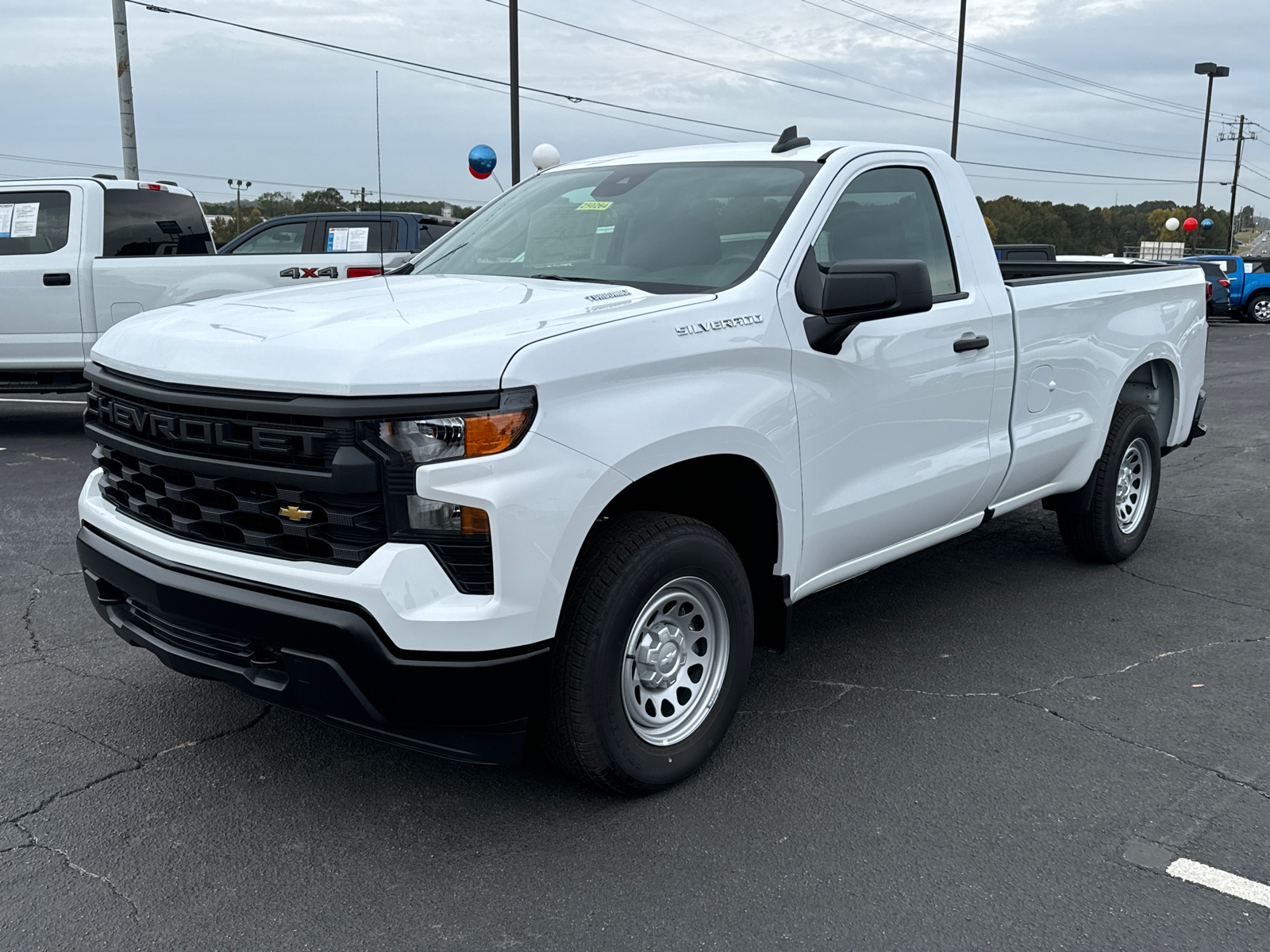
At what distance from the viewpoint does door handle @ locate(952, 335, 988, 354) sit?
4285mm

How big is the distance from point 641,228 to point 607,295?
709 millimetres

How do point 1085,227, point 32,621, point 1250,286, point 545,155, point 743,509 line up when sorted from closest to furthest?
1. point 743,509
2. point 32,621
3. point 545,155
4. point 1250,286
5. point 1085,227

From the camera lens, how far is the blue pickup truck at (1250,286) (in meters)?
27.2

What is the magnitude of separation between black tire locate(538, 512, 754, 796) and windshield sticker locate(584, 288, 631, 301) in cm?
67

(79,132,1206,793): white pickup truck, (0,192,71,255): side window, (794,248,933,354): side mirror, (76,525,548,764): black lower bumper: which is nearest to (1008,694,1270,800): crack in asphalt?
(79,132,1206,793): white pickup truck

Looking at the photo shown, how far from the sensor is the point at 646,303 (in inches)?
132

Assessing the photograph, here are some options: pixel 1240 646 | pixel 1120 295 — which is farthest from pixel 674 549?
pixel 1120 295

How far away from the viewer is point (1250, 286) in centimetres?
2731

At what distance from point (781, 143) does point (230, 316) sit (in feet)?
7.10

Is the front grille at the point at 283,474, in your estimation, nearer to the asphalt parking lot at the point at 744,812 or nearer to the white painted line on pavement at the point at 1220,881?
the asphalt parking lot at the point at 744,812

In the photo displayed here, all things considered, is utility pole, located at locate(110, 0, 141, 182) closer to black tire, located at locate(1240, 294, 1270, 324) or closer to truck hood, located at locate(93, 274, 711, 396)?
truck hood, located at locate(93, 274, 711, 396)

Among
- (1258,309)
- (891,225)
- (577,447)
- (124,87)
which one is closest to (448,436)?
(577,447)

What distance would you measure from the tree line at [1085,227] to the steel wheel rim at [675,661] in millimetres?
71856

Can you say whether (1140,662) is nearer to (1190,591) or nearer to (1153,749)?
(1153,749)
